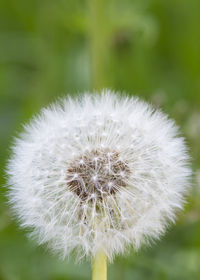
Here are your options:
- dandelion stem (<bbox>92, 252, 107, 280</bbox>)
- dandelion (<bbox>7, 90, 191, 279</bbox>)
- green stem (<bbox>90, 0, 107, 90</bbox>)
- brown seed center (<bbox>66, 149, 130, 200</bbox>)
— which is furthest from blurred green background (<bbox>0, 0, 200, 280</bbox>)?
dandelion stem (<bbox>92, 252, 107, 280</bbox>)

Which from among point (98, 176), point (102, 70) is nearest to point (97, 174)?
point (98, 176)

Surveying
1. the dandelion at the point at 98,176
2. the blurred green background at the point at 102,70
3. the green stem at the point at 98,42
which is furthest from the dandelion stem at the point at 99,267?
the green stem at the point at 98,42

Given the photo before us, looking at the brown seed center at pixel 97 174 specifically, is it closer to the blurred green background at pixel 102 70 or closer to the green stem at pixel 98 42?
the blurred green background at pixel 102 70

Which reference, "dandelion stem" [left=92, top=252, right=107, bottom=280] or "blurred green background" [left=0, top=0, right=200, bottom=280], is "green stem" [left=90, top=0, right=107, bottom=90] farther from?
"dandelion stem" [left=92, top=252, right=107, bottom=280]

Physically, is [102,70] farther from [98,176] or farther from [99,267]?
[99,267]

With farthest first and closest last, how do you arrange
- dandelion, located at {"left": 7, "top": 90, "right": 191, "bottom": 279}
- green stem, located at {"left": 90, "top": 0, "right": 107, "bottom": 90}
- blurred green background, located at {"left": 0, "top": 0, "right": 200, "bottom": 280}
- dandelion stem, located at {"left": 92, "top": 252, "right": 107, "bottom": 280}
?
green stem, located at {"left": 90, "top": 0, "right": 107, "bottom": 90} < blurred green background, located at {"left": 0, "top": 0, "right": 200, "bottom": 280} < dandelion, located at {"left": 7, "top": 90, "right": 191, "bottom": 279} < dandelion stem, located at {"left": 92, "top": 252, "right": 107, "bottom": 280}

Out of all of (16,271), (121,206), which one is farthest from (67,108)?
(16,271)
